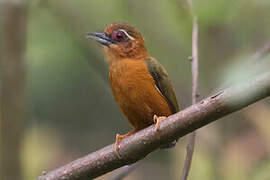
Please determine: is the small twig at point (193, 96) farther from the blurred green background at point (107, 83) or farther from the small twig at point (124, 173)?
the small twig at point (124, 173)

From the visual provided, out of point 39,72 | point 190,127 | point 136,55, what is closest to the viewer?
point 190,127

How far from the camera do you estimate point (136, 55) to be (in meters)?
4.81

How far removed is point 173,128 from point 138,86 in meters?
1.27

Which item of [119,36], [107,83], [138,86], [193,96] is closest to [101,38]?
[119,36]

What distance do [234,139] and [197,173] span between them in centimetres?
67

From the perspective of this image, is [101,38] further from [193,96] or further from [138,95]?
[193,96]

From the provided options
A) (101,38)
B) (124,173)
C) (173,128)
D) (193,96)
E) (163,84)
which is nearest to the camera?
(173,128)

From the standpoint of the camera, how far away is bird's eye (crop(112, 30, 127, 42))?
191 inches

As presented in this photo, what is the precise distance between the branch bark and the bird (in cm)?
44

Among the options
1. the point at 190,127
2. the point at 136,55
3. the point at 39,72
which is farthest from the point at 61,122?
the point at 190,127

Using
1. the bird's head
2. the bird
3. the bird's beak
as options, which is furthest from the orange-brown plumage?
the bird's beak

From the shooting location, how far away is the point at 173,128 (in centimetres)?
307

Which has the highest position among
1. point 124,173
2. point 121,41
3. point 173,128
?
point 121,41

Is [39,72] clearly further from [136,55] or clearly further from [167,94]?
[167,94]
